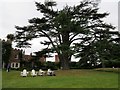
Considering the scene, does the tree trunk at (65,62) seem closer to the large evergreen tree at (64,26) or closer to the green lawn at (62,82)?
the large evergreen tree at (64,26)

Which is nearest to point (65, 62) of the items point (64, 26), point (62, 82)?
point (64, 26)

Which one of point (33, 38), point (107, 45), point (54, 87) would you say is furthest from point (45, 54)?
point (54, 87)

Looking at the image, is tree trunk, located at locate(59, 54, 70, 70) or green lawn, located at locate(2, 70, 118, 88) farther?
tree trunk, located at locate(59, 54, 70, 70)

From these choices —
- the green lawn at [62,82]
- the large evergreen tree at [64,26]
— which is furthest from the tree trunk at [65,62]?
the green lawn at [62,82]

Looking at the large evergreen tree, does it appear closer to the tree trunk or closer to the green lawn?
the tree trunk

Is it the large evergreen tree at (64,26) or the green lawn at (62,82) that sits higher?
the large evergreen tree at (64,26)

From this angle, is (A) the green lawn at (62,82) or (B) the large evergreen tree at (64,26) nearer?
(A) the green lawn at (62,82)

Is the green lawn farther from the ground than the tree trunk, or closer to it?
closer to it

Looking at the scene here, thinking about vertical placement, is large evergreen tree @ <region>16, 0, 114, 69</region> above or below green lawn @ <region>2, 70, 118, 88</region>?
above

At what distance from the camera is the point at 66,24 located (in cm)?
4891

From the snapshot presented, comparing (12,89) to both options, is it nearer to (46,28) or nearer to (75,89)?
(75,89)

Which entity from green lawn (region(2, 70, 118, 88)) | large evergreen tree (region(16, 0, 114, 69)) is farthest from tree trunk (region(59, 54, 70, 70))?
green lawn (region(2, 70, 118, 88))

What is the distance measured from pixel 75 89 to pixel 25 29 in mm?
31200

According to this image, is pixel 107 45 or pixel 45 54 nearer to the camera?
pixel 107 45
